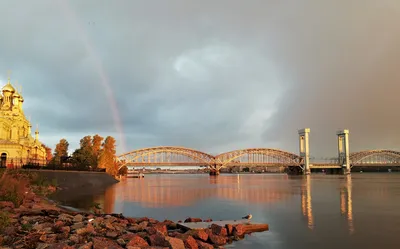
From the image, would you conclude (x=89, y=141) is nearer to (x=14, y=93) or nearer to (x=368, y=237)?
(x=14, y=93)

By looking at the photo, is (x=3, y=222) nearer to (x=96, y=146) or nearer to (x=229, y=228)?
A: (x=229, y=228)

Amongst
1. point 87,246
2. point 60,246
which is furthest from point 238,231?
point 60,246

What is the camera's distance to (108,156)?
89.8 m

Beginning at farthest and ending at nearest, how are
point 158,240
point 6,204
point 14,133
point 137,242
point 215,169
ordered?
point 215,169 → point 14,133 → point 6,204 → point 158,240 → point 137,242

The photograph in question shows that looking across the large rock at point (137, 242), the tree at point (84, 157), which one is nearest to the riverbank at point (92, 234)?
the large rock at point (137, 242)

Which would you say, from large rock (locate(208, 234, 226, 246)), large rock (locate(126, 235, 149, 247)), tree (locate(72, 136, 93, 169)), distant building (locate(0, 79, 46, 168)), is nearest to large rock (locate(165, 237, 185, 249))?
large rock (locate(126, 235, 149, 247))

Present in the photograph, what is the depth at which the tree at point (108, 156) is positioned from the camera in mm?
85081

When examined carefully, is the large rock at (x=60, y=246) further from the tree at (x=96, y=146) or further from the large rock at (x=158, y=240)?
the tree at (x=96, y=146)

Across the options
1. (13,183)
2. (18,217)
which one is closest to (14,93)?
(13,183)

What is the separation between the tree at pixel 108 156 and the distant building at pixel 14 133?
50.1 ft

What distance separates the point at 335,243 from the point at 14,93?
6908 centimetres

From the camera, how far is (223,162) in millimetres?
197875

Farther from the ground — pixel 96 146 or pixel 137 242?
pixel 96 146

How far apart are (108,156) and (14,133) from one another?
28.2 m
